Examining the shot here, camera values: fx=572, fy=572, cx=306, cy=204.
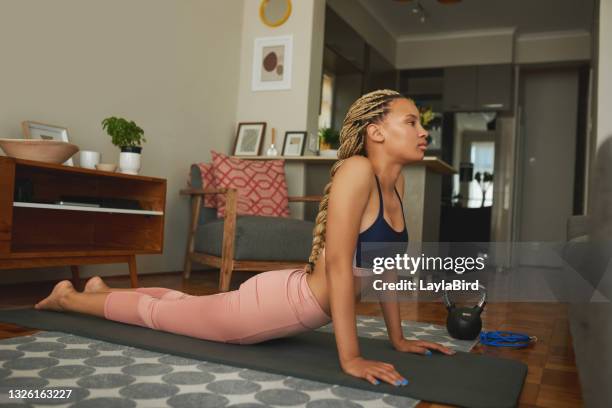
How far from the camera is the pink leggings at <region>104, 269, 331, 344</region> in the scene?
4.91ft

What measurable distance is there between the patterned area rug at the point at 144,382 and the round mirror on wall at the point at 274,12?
11.8 feet

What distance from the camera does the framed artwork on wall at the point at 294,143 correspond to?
14.3 feet

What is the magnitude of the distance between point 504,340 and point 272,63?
325 centimetres

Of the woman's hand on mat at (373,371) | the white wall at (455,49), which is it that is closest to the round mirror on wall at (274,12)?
the white wall at (455,49)

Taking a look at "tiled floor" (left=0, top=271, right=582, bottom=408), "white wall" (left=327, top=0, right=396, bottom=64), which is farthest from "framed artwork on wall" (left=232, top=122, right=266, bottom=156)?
"white wall" (left=327, top=0, right=396, bottom=64)

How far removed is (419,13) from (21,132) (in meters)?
4.83

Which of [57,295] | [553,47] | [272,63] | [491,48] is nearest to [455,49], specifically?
[491,48]

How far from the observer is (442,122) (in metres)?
6.92

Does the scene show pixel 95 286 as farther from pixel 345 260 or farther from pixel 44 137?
pixel 44 137

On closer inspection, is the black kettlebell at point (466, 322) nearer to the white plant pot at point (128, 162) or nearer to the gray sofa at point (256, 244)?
the gray sofa at point (256, 244)

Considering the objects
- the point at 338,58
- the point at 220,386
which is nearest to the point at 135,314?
the point at 220,386

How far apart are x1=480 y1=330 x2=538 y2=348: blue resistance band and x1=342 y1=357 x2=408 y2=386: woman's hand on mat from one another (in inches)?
31.9

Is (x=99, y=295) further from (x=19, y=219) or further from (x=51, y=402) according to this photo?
(x=19, y=219)

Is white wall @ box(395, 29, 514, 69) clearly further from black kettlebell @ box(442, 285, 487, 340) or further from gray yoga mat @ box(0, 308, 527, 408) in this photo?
gray yoga mat @ box(0, 308, 527, 408)
